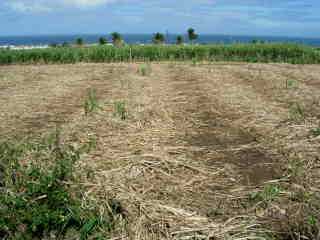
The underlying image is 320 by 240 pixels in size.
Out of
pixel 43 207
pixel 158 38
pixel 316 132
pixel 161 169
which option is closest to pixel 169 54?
pixel 158 38

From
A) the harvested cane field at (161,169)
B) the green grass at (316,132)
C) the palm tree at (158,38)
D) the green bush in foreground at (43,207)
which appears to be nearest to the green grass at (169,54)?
the palm tree at (158,38)

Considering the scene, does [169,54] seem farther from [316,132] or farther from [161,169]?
[161,169]

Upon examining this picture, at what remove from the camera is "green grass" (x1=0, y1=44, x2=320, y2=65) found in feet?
71.3

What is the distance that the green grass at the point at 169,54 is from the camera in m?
21.7

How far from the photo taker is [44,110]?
7.39 m

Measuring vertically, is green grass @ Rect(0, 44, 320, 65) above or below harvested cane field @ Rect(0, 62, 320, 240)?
above

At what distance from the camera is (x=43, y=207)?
3.11m

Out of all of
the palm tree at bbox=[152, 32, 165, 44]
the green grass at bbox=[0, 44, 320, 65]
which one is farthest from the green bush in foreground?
the palm tree at bbox=[152, 32, 165, 44]

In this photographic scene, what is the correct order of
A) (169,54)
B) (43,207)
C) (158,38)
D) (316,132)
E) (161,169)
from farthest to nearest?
(158,38), (169,54), (316,132), (161,169), (43,207)

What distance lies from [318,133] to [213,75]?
7.73 meters

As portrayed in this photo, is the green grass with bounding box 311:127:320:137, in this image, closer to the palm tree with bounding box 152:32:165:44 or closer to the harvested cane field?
the harvested cane field

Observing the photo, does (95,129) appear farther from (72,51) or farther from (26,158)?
(72,51)

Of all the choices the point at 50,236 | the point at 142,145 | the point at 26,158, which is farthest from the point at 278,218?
the point at 26,158

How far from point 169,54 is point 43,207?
20.3 metres
